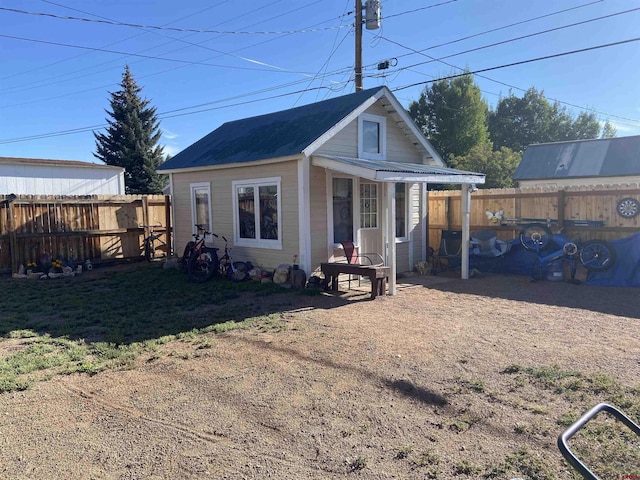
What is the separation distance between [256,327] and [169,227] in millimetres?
8125

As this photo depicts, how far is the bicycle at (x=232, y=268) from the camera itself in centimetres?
976

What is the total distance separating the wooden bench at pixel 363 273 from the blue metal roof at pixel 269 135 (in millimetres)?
2234

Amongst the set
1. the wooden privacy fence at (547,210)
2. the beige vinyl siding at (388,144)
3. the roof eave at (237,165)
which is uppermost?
the beige vinyl siding at (388,144)

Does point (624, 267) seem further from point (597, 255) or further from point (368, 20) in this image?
point (368, 20)

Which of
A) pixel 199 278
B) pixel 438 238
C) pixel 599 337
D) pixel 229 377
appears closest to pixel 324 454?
pixel 229 377

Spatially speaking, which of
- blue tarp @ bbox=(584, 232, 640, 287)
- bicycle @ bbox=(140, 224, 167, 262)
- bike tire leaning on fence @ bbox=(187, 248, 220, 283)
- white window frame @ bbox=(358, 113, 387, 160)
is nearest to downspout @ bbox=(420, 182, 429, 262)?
white window frame @ bbox=(358, 113, 387, 160)

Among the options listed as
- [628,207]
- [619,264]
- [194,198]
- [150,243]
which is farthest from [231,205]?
[628,207]

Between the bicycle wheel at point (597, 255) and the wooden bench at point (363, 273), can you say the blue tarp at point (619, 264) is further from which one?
the wooden bench at point (363, 273)

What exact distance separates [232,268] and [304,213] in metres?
Answer: 2.19

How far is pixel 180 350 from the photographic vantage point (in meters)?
5.36

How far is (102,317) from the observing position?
272 inches

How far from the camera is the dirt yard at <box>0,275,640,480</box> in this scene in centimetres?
301

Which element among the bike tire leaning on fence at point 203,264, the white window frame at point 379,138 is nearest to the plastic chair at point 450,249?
the white window frame at point 379,138

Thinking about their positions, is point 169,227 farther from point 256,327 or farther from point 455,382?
point 455,382
